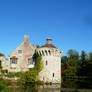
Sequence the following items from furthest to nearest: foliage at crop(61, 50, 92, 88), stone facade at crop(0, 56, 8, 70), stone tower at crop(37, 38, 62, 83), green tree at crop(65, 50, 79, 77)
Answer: green tree at crop(65, 50, 79, 77) < foliage at crop(61, 50, 92, 88) < stone facade at crop(0, 56, 8, 70) < stone tower at crop(37, 38, 62, 83)

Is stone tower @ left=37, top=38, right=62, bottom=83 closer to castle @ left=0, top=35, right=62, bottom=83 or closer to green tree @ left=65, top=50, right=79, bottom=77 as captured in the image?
castle @ left=0, top=35, right=62, bottom=83

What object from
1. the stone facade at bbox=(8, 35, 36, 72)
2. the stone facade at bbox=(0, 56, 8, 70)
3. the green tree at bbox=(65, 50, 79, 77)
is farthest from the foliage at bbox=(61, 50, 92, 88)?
the stone facade at bbox=(0, 56, 8, 70)

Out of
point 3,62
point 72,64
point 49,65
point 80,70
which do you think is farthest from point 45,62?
point 72,64

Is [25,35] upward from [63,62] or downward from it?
upward

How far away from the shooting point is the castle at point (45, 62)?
37.1m

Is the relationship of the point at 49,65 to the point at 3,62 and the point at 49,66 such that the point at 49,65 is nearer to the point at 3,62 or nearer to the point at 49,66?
the point at 49,66

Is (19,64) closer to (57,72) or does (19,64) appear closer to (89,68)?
(57,72)

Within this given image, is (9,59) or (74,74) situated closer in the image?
(9,59)

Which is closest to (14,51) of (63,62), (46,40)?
(46,40)

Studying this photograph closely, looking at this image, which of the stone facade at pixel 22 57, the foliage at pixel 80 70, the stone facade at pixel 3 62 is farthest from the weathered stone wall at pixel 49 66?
the foliage at pixel 80 70

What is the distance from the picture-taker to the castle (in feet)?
122

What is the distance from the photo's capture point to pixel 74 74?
5525 cm

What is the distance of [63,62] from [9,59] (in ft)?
109

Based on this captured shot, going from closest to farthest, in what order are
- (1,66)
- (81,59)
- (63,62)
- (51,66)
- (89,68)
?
(51,66) < (1,66) < (89,68) < (81,59) < (63,62)
